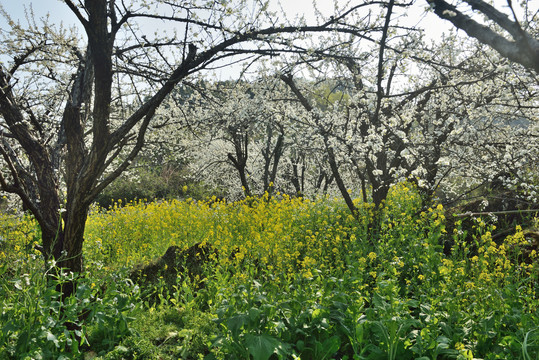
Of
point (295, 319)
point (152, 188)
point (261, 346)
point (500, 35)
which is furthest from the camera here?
point (152, 188)

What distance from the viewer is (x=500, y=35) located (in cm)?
228

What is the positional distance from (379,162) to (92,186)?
5595mm

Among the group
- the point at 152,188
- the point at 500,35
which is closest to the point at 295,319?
the point at 500,35

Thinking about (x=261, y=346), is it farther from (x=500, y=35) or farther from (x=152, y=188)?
(x=152, y=188)

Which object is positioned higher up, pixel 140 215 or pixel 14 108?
pixel 14 108

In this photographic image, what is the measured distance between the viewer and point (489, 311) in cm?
358

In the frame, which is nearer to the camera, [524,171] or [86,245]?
[524,171]

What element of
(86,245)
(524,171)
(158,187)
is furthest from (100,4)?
(158,187)

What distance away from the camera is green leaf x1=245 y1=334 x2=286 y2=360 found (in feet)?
9.48

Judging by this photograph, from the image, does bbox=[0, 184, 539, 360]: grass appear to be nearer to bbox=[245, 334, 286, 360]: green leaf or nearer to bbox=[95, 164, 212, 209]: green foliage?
bbox=[245, 334, 286, 360]: green leaf

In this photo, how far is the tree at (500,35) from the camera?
2098 mm

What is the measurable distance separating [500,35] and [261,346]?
2.58 meters

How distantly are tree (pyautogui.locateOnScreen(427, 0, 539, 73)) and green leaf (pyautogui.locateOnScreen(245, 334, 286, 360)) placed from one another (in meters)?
2.46

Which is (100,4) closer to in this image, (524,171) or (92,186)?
(92,186)
